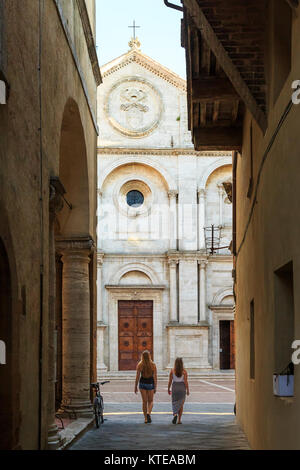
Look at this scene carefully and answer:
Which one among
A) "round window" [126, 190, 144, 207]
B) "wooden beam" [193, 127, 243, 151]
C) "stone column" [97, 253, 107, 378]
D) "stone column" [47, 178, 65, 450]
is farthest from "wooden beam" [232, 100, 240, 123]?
"round window" [126, 190, 144, 207]

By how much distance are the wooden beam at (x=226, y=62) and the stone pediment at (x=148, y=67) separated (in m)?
26.4

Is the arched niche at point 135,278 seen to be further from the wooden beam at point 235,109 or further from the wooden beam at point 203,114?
the wooden beam at point 235,109

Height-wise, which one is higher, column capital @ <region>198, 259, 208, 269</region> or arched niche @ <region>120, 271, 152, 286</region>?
column capital @ <region>198, 259, 208, 269</region>

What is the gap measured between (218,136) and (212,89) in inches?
93.6

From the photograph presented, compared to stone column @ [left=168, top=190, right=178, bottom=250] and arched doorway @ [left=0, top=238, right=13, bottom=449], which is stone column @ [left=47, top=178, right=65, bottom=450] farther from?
stone column @ [left=168, top=190, right=178, bottom=250]

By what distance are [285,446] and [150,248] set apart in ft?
92.2

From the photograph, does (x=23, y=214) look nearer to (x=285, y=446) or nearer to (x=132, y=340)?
(x=285, y=446)

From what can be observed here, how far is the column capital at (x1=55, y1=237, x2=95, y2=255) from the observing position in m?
14.6

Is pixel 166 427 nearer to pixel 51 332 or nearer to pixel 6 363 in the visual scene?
pixel 51 332

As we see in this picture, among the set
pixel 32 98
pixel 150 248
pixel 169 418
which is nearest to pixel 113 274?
pixel 150 248

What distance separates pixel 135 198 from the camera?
1366 inches

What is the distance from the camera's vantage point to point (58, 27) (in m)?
10.9

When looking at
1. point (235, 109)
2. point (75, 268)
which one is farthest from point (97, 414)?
point (235, 109)

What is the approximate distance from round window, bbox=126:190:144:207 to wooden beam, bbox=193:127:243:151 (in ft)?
69.2
